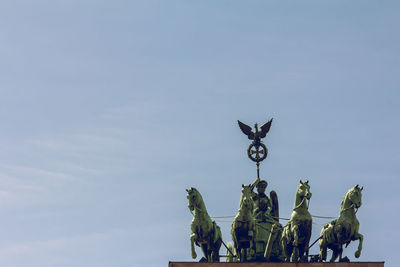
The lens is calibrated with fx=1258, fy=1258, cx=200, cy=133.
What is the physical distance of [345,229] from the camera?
149ft

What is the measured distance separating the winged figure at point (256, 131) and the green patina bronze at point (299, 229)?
5.22 m

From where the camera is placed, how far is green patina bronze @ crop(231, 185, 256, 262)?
4603cm

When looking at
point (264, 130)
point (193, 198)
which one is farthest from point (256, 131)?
point (193, 198)

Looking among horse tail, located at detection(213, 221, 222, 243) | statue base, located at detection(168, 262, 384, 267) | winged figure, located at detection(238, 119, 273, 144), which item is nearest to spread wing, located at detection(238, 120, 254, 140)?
winged figure, located at detection(238, 119, 273, 144)

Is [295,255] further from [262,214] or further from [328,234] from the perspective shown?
[262,214]

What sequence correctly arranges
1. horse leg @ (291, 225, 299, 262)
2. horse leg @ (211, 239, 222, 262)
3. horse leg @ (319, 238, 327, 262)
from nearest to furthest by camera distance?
horse leg @ (291, 225, 299, 262), horse leg @ (319, 238, 327, 262), horse leg @ (211, 239, 222, 262)

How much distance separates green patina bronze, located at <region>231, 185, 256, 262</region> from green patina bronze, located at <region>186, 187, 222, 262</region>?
2.59ft

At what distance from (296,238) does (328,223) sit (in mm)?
1526

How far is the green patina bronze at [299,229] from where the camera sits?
4556 cm

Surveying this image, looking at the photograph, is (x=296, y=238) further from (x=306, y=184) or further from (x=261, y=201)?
(x=261, y=201)

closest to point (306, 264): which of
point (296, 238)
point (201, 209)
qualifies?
point (296, 238)

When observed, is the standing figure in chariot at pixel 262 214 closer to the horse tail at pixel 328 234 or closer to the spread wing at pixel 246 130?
the spread wing at pixel 246 130

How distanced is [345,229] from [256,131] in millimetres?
7158

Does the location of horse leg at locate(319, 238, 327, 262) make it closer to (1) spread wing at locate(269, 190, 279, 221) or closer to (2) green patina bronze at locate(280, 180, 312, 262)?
(2) green patina bronze at locate(280, 180, 312, 262)
